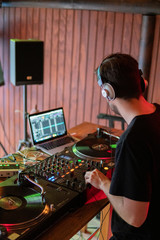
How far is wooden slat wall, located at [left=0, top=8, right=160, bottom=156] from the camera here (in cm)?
347

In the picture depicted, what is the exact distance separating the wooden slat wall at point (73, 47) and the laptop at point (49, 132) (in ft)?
4.44

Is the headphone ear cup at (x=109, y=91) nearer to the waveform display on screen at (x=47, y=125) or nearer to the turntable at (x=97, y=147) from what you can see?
the turntable at (x=97, y=147)

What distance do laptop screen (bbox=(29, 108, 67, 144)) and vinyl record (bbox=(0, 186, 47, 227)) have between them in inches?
32.0

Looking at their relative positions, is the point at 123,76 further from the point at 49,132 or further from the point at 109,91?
the point at 49,132

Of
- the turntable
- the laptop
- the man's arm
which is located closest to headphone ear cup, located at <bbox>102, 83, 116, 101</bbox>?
the man's arm

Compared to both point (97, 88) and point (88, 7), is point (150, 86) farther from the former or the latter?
point (88, 7)

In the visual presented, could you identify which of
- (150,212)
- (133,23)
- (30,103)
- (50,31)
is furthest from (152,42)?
(150,212)

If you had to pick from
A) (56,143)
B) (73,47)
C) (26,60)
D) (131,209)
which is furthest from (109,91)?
(73,47)

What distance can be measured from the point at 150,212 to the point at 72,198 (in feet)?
1.28

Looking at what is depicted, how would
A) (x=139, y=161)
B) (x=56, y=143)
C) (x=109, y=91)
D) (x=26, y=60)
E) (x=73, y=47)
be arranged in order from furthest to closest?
(x=73, y=47) → (x=26, y=60) → (x=56, y=143) → (x=109, y=91) → (x=139, y=161)

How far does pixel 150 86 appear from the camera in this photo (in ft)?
11.2

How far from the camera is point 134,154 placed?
123 centimetres

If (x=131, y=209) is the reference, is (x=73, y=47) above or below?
above

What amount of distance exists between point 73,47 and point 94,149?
2.11 m
